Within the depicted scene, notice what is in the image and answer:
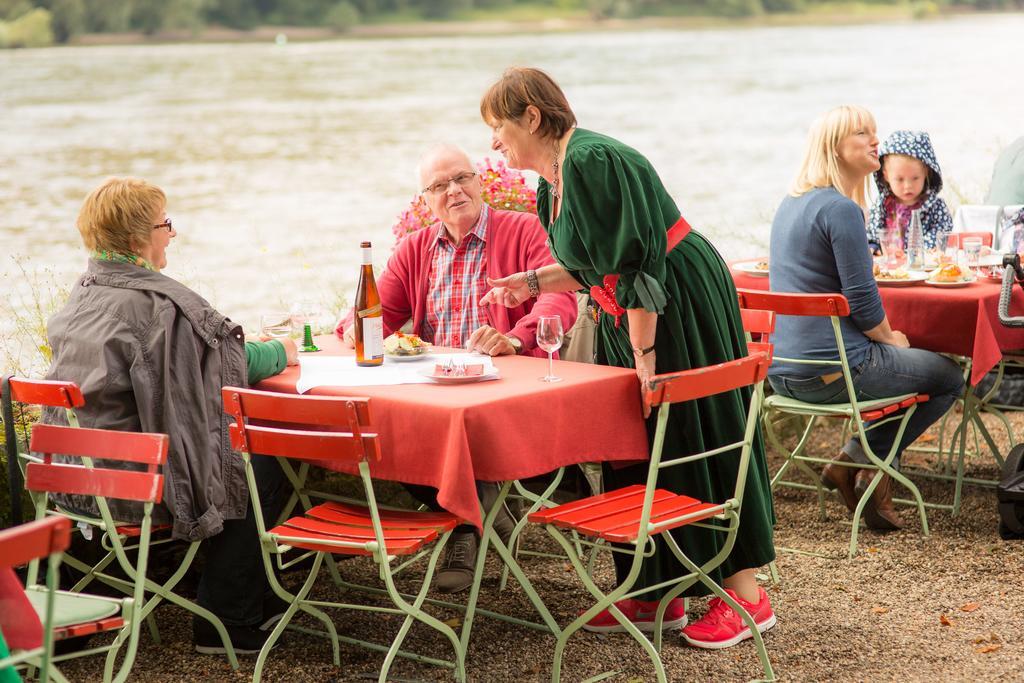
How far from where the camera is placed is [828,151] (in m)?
4.11

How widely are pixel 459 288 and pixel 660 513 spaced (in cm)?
127

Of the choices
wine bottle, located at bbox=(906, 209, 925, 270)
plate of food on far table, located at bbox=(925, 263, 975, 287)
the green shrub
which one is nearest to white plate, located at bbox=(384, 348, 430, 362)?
plate of food on far table, located at bbox=(925, 263, 975, 287)

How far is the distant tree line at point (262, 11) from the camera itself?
9680 mm

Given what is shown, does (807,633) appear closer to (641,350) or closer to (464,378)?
(641,350)

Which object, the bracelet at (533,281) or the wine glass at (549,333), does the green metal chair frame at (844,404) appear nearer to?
the bracelet at (533,281)

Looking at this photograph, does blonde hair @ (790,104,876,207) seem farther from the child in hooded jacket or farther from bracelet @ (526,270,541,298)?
bracelet @ (526,270,541,298)

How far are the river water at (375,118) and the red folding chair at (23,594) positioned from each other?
14.3 feet

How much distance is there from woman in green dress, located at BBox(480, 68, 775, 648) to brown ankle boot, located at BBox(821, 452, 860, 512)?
3.54 feet

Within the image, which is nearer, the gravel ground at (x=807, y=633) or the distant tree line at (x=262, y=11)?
the gravel ground at (x=807, y=633)

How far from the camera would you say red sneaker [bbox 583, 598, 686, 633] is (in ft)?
11.0

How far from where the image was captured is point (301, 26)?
40.5 feet

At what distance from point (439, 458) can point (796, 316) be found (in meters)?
1.81

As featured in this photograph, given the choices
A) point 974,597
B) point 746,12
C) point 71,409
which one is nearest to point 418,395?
point 71,409

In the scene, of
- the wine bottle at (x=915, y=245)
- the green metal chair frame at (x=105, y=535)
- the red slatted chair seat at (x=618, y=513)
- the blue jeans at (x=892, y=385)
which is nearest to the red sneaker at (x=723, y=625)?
the red slatted chair seat at (x=618, y=513)
